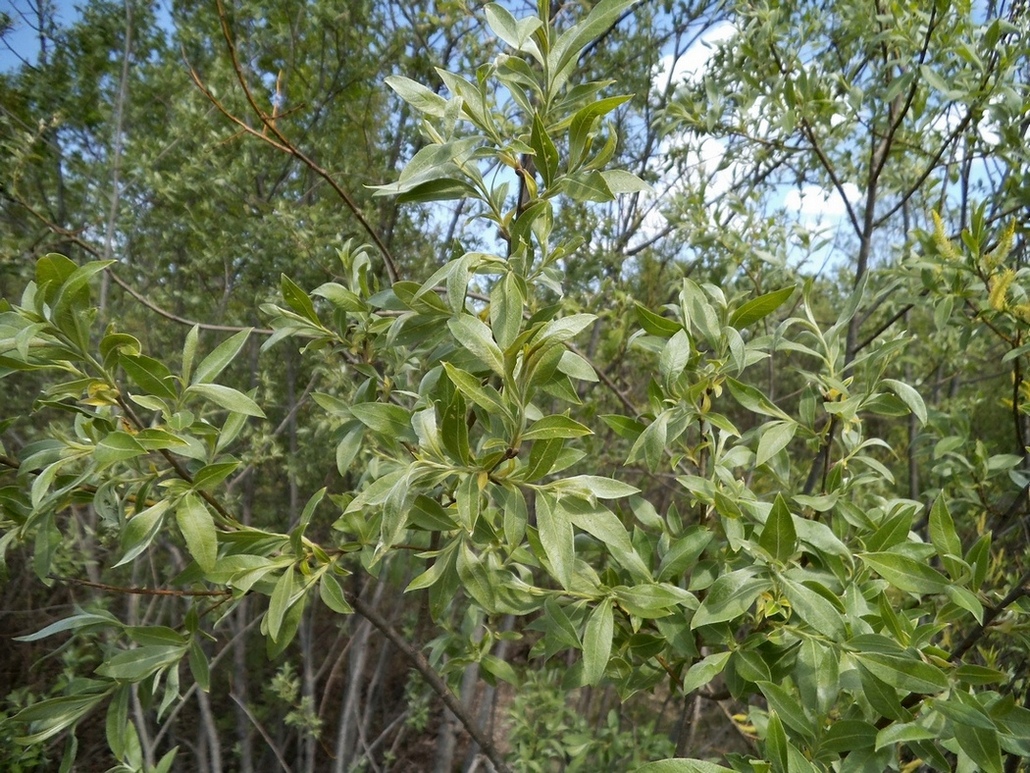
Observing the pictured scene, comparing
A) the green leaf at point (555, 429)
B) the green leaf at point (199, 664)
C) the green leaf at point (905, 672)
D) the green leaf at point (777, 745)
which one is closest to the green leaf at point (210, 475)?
the green leaf at point (199, 664)

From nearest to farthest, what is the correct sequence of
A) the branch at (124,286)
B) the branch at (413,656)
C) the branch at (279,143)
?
the branch at (413,656) < the branch at (279,143) < the branch at (124,286)

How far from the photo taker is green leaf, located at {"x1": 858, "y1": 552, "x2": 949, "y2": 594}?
92 centimetres

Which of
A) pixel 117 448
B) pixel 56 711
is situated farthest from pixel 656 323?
pixel 56 711

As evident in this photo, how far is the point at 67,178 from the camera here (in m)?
3.27

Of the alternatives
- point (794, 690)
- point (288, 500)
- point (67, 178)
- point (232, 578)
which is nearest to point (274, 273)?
point (288, 500)

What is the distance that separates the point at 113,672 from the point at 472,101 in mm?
897

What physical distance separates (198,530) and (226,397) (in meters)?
0.18

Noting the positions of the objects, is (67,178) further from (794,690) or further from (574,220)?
(794,690)

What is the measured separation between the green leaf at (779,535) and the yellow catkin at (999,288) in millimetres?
701

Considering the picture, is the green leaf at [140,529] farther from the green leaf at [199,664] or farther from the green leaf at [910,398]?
the green leaf at [910,398]

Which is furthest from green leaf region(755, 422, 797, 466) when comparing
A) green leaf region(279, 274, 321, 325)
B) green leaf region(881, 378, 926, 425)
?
green leaf region(279, 274, 321, 325)

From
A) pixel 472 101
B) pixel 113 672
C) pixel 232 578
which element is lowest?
pixel 113 672

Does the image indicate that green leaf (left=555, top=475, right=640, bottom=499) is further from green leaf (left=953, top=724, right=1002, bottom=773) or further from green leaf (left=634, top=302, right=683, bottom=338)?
green leaf (left=953, top=724, right=1002, bottom=773)

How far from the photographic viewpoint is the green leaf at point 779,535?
86 cm
